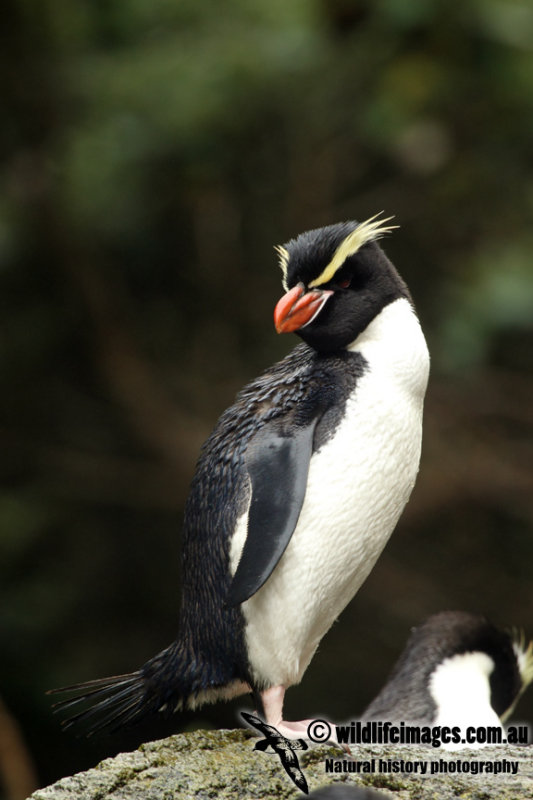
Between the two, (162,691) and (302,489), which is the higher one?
(302,489)

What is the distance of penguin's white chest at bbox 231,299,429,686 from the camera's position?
123cm

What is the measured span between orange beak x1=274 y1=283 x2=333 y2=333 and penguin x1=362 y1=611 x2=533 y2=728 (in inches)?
34.2

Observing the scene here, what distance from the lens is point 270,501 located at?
3.94ft

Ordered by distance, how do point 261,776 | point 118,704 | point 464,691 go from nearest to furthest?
1. point 261,776
2. point 118,704
3. point 464,691

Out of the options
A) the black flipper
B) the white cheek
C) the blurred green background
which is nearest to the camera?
the black flipper

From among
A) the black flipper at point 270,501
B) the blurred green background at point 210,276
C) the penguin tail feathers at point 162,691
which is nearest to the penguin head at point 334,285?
the black flipper at point 270,501

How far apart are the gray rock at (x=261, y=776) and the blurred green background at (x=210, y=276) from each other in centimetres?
149

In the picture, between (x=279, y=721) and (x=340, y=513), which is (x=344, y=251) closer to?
(x=340, y=513)

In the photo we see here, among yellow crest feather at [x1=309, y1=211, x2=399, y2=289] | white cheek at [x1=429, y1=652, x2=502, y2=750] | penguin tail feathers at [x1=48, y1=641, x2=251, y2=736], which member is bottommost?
white cheek at [x1=429, y1=652, x2=502, y2=750]

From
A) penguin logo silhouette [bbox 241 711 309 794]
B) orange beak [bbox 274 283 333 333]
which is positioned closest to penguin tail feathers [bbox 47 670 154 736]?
penguin logo silhouette [bbox 241 711 309 794]

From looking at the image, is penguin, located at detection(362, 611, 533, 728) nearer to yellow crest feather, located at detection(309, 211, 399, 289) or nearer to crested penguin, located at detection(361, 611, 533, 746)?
crested penguin, located at detection(361, 611, 533, 746)

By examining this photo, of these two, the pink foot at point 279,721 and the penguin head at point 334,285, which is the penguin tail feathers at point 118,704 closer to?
the pink foot at point 279,721

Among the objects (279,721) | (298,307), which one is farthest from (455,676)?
(298,307)

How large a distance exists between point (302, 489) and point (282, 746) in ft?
1.00
